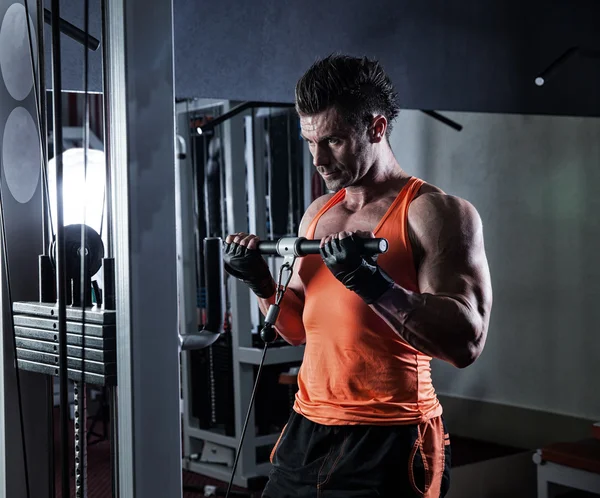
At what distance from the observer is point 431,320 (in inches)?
58.5

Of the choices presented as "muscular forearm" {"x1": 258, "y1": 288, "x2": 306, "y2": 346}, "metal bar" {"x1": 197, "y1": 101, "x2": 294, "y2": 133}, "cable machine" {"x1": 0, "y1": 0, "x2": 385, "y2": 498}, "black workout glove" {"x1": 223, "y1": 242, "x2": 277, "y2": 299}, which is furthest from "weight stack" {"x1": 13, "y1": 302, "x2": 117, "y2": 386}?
"metal bar" {"x1": 197, "y1": 101, "x2": 294, "y2": 133}

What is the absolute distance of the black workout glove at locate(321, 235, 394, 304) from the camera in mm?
1414

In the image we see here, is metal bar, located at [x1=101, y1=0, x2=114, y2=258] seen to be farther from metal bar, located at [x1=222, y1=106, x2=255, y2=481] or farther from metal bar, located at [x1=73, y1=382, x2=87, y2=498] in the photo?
metal bar, located at [x1=222, y1=106, x2=255, y2=481]

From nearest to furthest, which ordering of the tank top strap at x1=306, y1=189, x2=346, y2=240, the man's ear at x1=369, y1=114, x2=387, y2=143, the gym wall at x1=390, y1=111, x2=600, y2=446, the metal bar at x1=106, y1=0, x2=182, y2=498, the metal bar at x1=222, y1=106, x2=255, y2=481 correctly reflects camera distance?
1. the metal bar at x1=106, y1=0, x2=182, y2=498
2. the man's ear at x1=369, y1=114, x2=387, y2=143
3. the tank top strap at x1=306, y1=189, x2=346, y2=240
4. the metal bar at x1=222, y1=106, x2=255, y2=481
5. the gym wall at x1=390, y1=111, x2=600, y2=446

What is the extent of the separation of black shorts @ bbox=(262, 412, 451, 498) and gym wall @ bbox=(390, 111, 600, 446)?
3.00 meters

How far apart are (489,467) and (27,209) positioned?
2.70 meters

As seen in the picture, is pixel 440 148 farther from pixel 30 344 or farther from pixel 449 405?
pixel 30 344

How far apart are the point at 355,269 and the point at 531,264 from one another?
348 cm

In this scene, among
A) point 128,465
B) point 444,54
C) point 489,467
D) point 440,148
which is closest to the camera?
point 128,465

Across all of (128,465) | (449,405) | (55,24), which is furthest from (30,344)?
(449,405)

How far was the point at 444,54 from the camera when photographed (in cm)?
295

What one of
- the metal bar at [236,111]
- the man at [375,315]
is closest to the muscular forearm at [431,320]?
the man at [375,315]

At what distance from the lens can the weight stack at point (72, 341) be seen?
4.19 ft

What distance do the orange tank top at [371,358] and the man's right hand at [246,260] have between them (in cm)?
17
